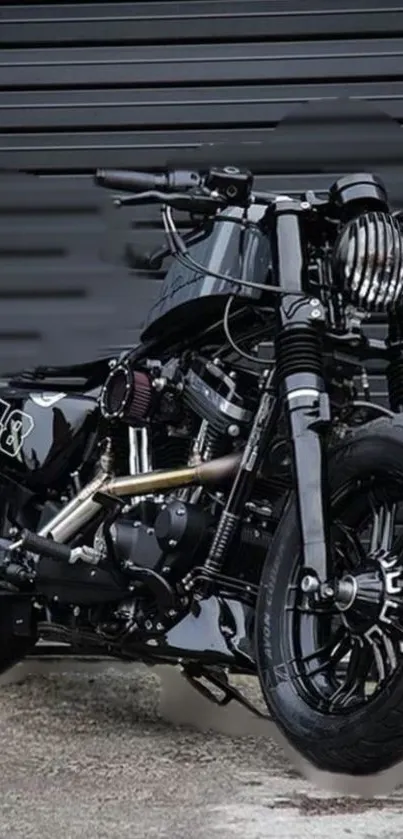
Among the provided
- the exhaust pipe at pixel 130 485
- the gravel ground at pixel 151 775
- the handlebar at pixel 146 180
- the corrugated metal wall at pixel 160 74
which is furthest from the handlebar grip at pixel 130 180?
the corrugated metal wall at pixel 160 74

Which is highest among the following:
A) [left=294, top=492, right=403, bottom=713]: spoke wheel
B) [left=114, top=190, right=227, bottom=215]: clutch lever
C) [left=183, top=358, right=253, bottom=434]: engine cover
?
[left=114, top=190, right=227, bottom=215]: clutch lever

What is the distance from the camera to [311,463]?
250cm

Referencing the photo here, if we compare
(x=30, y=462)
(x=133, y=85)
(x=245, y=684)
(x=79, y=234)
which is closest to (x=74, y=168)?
(x=133, y=85)

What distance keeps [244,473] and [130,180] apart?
677 mm

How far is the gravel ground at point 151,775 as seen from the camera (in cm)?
247

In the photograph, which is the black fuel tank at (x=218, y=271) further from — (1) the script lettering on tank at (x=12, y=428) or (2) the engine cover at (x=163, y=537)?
(1) the script lettering on tank at (x=12, y=428)

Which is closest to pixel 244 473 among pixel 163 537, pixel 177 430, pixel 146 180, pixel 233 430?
pixel 233 430

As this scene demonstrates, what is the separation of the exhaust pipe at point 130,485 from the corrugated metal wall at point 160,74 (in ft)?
4.73

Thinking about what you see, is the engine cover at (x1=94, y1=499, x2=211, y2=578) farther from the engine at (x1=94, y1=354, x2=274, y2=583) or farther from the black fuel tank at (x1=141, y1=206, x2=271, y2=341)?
the black fuel tank at (x1=141, y1=206, x2=271, y2=341)

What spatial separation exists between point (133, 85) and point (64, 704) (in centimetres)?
237

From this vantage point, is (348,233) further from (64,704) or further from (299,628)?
(64,704)

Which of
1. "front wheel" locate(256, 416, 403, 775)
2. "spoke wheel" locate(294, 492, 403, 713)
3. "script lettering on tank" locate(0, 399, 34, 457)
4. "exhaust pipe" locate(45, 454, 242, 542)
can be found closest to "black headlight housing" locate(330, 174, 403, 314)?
"front wheel" locate(256, 416, 403, 775)

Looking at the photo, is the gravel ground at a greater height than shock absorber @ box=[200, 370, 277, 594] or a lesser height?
lesser

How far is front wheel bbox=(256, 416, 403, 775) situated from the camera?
7.65 feet
